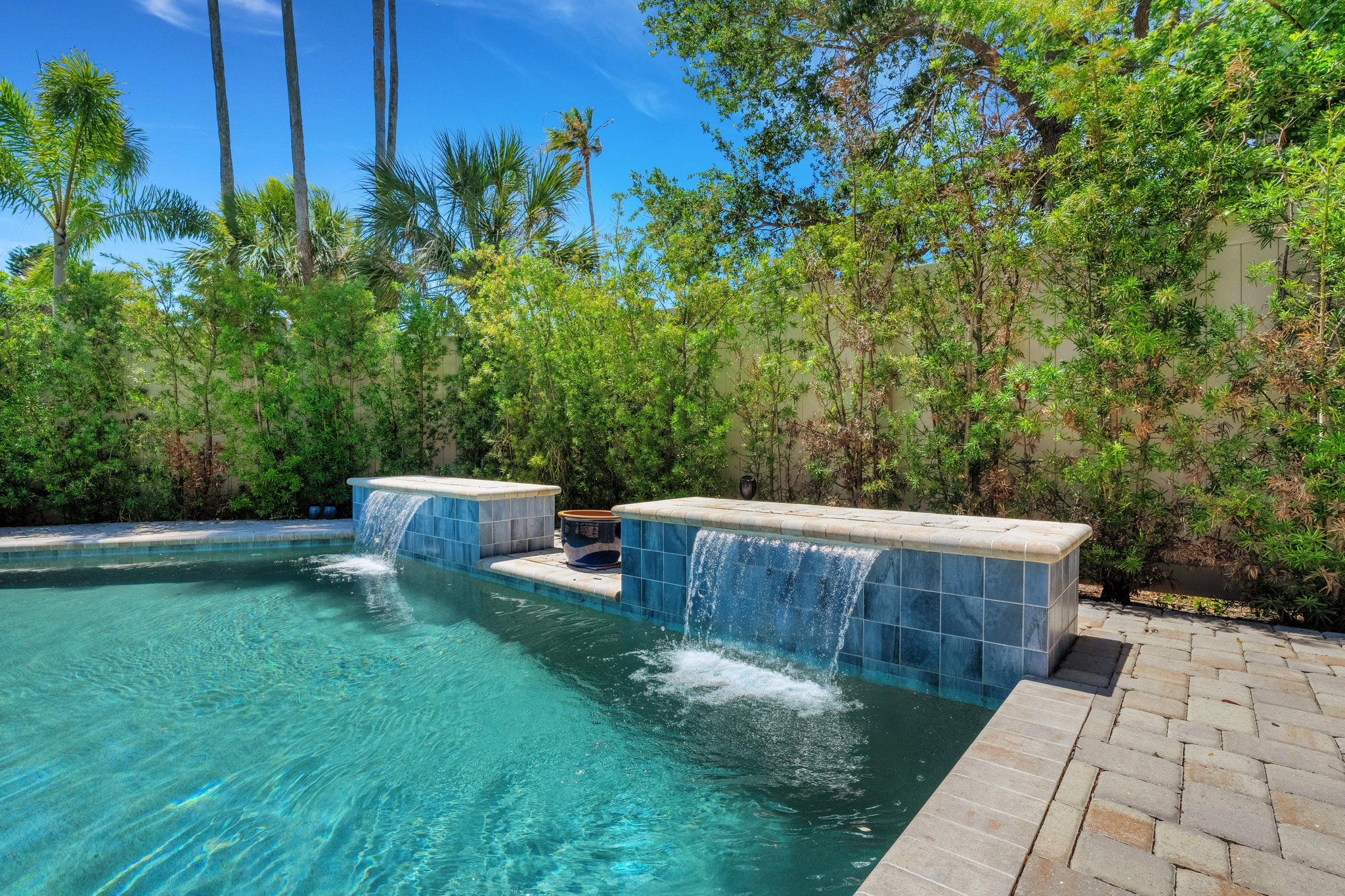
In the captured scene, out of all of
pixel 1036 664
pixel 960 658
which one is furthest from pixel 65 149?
pixel 1036 664

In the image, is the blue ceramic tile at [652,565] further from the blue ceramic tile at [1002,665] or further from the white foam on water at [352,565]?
the white foam on water at [352,565]

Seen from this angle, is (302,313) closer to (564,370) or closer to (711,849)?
(564,370)

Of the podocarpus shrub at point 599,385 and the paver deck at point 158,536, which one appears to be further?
the paver deck at point 158,536

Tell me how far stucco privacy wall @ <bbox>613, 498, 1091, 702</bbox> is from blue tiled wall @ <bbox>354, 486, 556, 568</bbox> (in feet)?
7.83

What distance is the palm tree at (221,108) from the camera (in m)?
10.6

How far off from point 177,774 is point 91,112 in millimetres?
8340

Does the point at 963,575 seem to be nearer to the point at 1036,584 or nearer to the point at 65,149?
the point at 1036,584

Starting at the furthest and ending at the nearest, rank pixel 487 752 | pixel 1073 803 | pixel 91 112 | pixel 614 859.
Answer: pixel 91 112 → pixel 487 752 → pixel 614 859 → pixel 1073 803

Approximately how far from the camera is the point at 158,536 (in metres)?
6.02

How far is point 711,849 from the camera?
1.79 metres

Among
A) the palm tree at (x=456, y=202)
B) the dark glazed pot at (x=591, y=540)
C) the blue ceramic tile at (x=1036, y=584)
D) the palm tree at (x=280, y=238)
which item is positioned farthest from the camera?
the palm tree at (x=280, y=238)

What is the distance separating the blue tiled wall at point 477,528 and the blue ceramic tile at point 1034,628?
356 centimetres

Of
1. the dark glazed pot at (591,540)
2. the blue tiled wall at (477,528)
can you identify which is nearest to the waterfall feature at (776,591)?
the dark glazed pot at (591,540)

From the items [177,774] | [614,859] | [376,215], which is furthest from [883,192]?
[376,215]
